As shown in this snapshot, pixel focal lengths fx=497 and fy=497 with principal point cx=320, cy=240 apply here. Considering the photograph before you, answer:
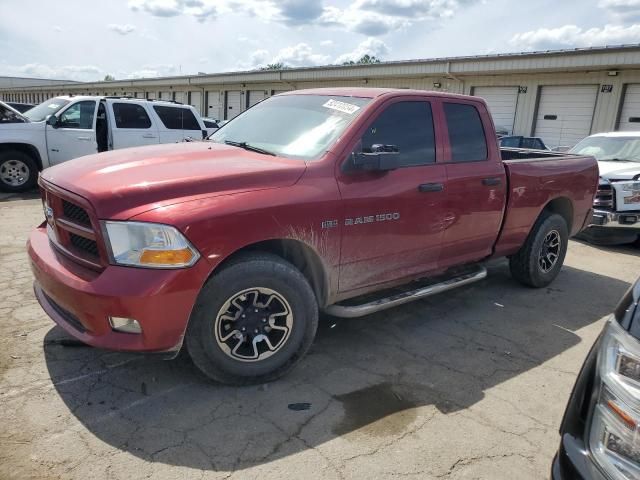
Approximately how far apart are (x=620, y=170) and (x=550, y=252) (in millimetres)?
3349

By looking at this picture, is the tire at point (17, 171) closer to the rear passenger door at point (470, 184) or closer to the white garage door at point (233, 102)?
the rear passenger door at point (470, 184)

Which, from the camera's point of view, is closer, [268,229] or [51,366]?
[268,229]

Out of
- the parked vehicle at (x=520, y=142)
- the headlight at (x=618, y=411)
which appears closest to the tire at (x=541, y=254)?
the headlight at (x=618, y=411)

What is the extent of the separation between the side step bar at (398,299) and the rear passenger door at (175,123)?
773 centimetres

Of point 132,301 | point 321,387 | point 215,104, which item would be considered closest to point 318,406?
point 321,387

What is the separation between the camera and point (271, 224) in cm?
305

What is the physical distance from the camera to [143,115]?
10.5 meters

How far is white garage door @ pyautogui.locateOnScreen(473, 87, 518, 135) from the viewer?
727 inches

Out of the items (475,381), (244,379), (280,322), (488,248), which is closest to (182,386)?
(244,379)

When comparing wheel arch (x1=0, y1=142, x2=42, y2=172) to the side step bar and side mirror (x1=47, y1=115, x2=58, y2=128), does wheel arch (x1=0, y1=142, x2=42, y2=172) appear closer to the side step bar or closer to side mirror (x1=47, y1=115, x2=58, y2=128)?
side mirror (x1=47, y1=115, x2=58, y2=128)

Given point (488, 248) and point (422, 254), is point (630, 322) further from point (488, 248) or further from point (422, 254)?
point (488, 248)

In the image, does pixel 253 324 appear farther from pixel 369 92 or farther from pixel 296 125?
pixel 369 92

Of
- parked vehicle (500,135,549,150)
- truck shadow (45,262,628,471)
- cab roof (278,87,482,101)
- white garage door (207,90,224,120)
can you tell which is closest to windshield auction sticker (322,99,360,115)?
cab roof (278,87,482,101)

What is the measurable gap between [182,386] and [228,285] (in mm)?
810
